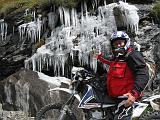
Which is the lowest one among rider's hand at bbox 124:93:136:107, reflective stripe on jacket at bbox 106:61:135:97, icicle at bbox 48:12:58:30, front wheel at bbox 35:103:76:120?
front wheel at bbox 35:103:76:120

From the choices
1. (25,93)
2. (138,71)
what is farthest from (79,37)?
(138,71)

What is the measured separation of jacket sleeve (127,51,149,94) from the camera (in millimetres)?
7629

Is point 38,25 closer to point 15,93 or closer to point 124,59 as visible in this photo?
point 15,93

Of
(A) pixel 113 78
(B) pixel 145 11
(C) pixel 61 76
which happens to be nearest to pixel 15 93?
(C) pixel 61 76

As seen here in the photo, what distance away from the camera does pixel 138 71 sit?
7645mm

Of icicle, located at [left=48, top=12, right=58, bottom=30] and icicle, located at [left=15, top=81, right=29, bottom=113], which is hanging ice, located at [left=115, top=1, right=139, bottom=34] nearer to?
icicle, located at [left=48, top=12, right=58, bottom=30]

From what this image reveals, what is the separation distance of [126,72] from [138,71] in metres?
0.33

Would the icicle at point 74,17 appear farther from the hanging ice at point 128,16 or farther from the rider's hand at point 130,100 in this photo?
the rider's hand at point 130,100

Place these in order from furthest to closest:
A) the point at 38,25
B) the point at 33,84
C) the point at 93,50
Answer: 1. the point at 38,25
2. the point at 93,50
3. the point at 33,84

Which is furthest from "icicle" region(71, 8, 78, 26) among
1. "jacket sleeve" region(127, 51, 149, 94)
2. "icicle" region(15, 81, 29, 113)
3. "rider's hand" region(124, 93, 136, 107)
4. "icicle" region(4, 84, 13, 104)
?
"rider's hand" region(124, 93, 136, 107)

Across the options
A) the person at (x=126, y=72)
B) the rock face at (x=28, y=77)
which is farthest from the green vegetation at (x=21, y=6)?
the person at (x=126, y=72)

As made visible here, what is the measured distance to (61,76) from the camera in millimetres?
15773

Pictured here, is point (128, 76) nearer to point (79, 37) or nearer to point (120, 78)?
point (120, 78)

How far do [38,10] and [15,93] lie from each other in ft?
14.4
